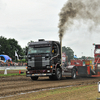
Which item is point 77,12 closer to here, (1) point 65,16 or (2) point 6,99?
(1) point 65,16

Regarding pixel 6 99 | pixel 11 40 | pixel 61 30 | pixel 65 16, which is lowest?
pixel 6 99

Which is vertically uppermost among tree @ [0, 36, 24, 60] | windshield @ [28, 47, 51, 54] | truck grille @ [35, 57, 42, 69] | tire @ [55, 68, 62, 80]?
tree @ [0, 36, 24, 60]

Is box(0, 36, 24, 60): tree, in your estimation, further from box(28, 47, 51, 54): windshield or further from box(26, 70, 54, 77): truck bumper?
box(26, 70, 54, 77): truck bumper

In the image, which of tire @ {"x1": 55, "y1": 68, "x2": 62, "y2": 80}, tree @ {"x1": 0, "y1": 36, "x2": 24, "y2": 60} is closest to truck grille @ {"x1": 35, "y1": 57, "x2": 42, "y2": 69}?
tire @ {"x1": 55, "y1": 68, "x2": 62, "y2": 80}

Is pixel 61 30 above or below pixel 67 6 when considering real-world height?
below

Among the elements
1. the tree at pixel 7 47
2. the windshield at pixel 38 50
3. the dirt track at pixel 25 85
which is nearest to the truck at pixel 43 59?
the windshield at pixel 38 50

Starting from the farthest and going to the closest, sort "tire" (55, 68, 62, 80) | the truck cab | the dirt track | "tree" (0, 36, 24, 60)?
"tree" (0, 36, 24, 60) → "tire" (55, 68, 62, 80) → the truck cab → the dirt track

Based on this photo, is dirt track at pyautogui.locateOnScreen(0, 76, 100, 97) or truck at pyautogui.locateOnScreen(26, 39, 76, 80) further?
truck at pyautogui.locateOnScreen(26, 39, 76, 80)

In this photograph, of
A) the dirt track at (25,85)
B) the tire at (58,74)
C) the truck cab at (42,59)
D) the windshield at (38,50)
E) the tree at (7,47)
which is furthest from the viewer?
the tree at (7,47)

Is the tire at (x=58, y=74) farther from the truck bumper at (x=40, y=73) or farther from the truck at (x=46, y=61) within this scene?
the truck bumper at (x=40, y=73)

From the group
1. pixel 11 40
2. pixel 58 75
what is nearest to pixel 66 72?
pixel 58 75

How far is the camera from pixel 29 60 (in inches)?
730

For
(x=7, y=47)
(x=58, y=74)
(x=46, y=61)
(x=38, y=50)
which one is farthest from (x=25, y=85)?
(x=7, y=47)

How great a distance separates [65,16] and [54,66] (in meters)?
5.87
